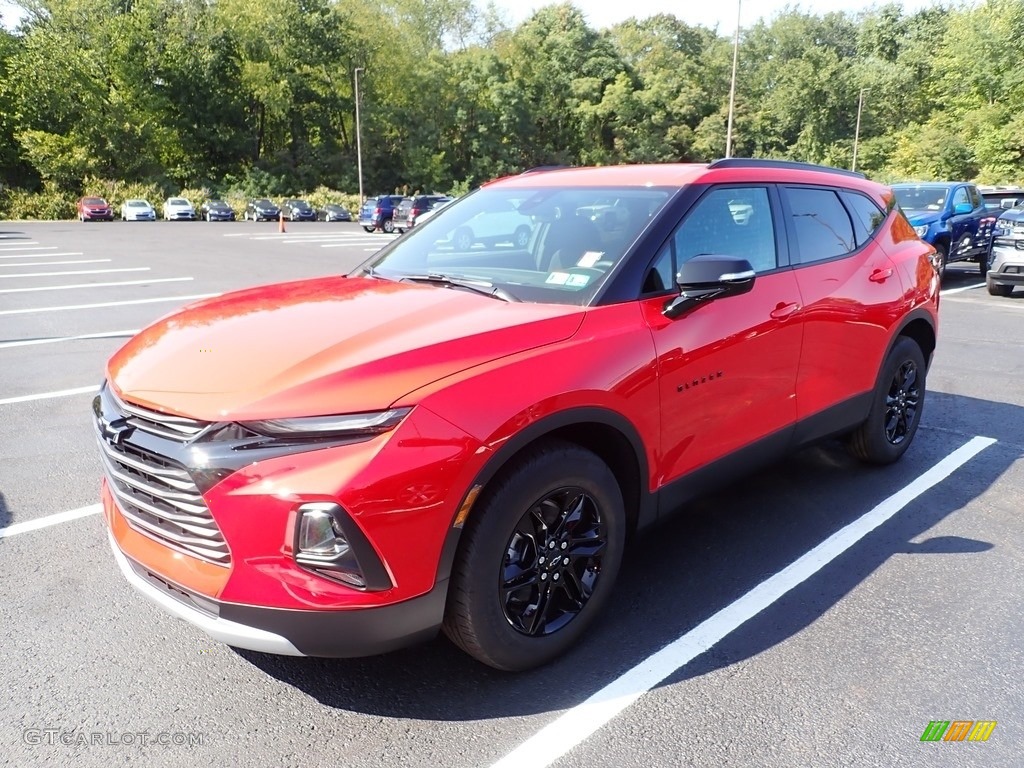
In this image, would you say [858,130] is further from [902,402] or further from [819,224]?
[819,224]

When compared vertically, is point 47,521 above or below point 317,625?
below

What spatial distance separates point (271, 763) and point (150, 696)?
1.95 feet

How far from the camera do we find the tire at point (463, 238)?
3.78 m

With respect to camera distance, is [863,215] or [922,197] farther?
[922,197]

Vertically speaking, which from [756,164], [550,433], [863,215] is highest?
[756,164]

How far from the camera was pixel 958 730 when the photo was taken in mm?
2529

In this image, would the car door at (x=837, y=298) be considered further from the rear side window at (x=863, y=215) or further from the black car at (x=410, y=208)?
the black car at (x=410, y=208)

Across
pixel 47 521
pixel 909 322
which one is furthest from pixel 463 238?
pixel 909 322

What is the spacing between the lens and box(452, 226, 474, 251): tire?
378 centimetres

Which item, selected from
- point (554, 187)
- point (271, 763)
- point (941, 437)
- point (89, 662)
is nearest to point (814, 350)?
point (554, 187)

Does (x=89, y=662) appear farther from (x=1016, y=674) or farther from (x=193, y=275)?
(x=193, y=275)

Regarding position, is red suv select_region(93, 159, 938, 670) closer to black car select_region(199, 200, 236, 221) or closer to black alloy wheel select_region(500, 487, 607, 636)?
black alloy wheel select_region(500, 487, 607, 636)

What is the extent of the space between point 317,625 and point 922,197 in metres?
14.3

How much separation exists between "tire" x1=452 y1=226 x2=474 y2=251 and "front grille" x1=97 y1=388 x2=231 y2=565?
68.1 inches
